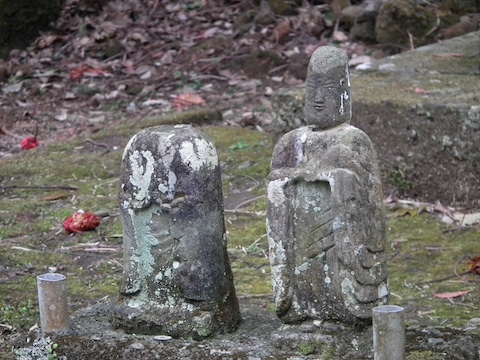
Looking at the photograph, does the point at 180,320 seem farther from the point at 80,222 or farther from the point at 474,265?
the point at 80,222

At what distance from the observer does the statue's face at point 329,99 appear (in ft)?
15.4

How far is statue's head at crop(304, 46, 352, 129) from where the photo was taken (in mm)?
4688

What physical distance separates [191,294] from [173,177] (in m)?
0.48

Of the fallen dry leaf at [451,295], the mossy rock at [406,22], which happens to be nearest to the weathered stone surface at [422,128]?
the fallen dry leaf at [451,295]

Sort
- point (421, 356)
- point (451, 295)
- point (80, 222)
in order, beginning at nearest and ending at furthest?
point (421, 356) < point (451, 295) < point (80, 222)

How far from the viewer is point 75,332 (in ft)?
16.1

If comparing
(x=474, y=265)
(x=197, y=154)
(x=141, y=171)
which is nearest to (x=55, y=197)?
(x=474, y=265)

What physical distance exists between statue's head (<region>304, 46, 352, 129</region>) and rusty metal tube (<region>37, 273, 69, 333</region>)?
123cm

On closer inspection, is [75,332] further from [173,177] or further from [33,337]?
[173,177]

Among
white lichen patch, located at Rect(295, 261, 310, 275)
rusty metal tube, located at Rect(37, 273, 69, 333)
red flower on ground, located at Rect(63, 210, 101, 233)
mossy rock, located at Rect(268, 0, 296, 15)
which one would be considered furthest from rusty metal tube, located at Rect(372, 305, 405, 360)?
mossy rock, located at Rect(268, 0, 296, 15)

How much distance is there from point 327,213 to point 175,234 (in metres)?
0.64

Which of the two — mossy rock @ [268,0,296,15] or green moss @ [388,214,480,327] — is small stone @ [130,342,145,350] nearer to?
green moss @ [388,214,480,327]

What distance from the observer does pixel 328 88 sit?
4.70 metres

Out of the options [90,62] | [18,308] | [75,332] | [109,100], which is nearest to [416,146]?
[18,308]
